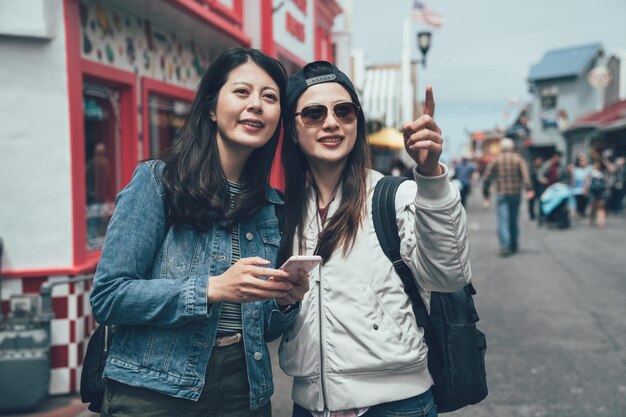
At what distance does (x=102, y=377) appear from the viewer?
6.08 feet

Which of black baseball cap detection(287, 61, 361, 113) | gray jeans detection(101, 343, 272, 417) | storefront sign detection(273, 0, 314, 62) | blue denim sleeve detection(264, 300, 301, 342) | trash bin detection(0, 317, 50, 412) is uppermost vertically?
storefront sign detection(273, 0, 314, 62)

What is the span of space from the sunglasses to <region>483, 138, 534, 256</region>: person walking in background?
29.2 ft

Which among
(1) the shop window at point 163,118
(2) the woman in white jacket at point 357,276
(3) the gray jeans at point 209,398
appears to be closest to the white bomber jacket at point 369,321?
(2) the woman in white jacket at point 357,276

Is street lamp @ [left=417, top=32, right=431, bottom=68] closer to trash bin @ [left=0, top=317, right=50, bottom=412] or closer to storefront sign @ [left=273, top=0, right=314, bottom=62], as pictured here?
storefront sign @ [left=273, top=0, right=314, bottom=62]

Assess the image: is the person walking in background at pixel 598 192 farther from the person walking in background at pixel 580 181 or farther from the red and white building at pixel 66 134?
the red and white building at pixel 66 134

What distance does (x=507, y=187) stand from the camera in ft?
34.9

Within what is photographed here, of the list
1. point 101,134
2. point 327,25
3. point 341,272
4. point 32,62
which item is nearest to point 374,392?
point 341,272

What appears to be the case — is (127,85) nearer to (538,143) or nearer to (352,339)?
(352,339)

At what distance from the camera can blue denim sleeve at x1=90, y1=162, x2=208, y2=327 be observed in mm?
1690

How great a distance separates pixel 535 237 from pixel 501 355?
29.7 ft

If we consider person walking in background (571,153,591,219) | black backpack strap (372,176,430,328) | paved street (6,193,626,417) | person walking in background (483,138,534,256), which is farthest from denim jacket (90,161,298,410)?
person walking in background (571,153,591,219)

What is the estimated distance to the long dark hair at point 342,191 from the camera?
6.64ft

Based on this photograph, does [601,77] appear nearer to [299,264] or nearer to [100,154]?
[100,154]

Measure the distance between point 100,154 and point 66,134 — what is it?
1.10 metres
